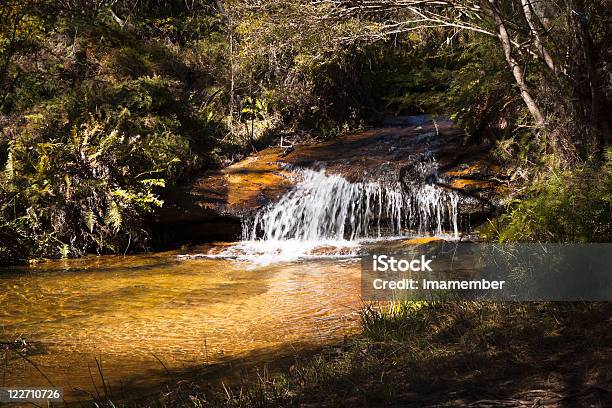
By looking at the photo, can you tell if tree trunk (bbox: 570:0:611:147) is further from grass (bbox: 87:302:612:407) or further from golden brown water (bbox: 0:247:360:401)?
golden brown water (bbox: 0:247:360:401)

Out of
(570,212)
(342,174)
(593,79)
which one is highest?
(593,79)

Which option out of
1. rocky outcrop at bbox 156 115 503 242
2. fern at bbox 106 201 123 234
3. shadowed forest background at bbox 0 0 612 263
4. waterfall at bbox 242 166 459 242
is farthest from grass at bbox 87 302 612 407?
fern at bbox 106 201 123 234

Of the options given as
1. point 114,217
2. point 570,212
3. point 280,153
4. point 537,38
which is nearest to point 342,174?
point 280,153

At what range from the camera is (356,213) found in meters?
10.6

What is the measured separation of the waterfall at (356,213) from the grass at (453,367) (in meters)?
5.38

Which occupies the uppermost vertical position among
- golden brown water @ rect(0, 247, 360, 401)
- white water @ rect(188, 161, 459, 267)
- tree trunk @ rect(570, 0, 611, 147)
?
tree trunk @ rect(570, 0, 611, 147)

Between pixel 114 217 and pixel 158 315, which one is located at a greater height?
pixel 114 217

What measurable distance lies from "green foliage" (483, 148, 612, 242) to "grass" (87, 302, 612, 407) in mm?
814

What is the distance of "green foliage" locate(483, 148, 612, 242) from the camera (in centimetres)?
528

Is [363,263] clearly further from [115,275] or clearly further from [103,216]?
[103,216]

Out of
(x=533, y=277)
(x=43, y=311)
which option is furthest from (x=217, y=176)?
(x=533, y=277)

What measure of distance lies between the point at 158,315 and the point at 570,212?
4.18 metres

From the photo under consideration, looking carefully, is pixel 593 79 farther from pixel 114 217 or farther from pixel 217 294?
pixel 114 217

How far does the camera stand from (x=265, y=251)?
9992mm
